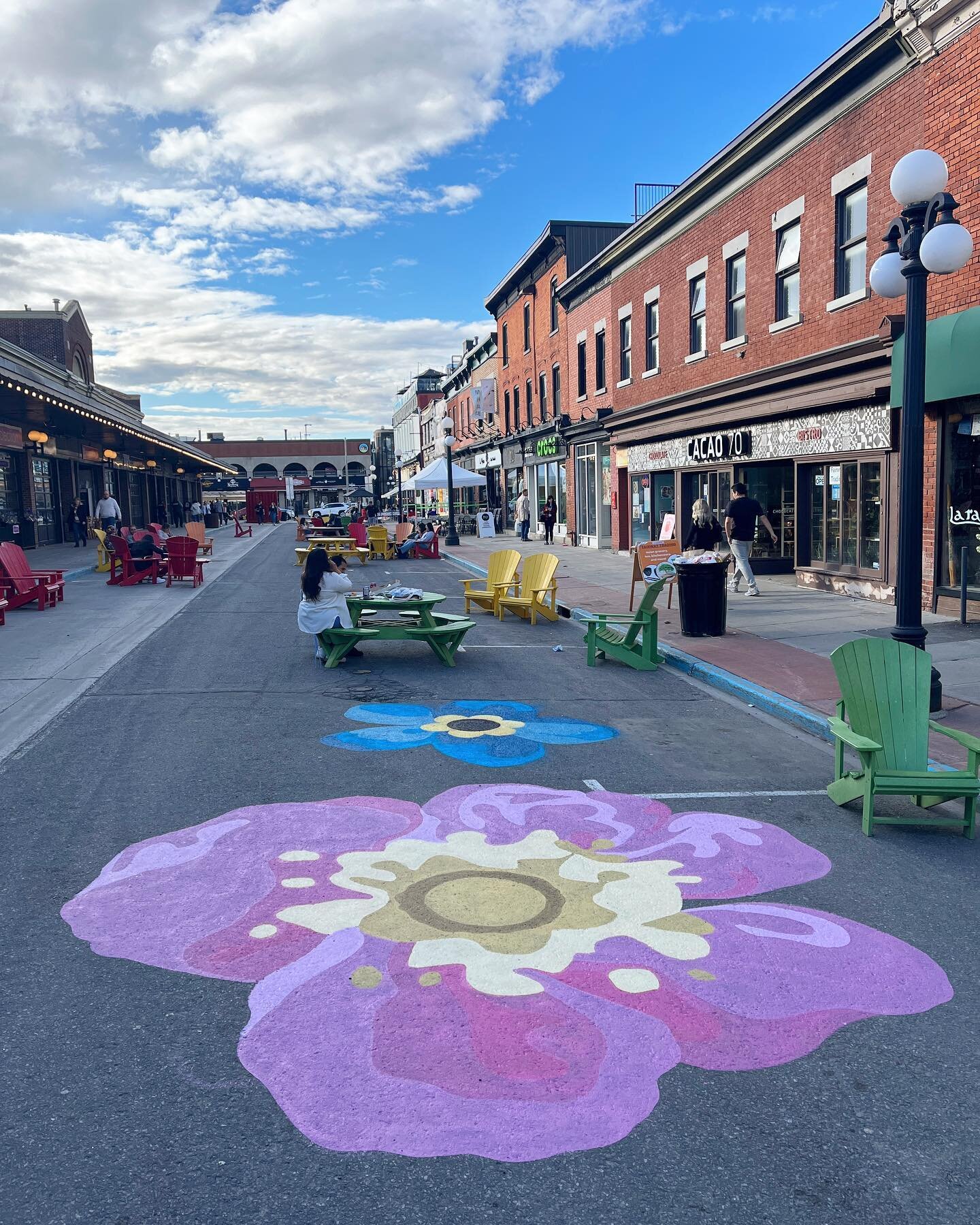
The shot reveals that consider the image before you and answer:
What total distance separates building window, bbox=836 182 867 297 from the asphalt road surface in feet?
34.3

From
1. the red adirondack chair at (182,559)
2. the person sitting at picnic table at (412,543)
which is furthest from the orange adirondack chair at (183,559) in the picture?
the person sitting at picnic table at (412,543)

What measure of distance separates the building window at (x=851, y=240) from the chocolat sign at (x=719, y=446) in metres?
3.88

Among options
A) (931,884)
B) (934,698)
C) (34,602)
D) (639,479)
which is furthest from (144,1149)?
(639,479)

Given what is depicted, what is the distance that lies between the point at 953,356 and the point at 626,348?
15563mm

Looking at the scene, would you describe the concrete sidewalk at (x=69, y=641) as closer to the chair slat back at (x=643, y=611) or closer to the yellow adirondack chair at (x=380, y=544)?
the chair slat back at (x=643, y=611)

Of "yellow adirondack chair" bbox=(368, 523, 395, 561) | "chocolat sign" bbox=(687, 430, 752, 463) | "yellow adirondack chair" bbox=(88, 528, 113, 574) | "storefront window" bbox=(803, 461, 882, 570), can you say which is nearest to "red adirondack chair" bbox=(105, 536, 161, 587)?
"yellow adirondack chair" bbox=(88, 528, 113, 574)

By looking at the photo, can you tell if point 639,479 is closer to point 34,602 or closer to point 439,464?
point 439,464

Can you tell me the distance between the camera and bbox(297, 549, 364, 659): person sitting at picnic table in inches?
418

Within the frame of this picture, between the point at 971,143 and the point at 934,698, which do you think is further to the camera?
the point at 971,143

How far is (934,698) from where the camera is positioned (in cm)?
788

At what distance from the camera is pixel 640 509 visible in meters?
25.8

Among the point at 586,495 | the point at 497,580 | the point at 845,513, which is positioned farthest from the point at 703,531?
the point at 586,495

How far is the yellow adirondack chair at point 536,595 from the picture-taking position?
14367mm

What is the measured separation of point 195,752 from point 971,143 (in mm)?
11532
